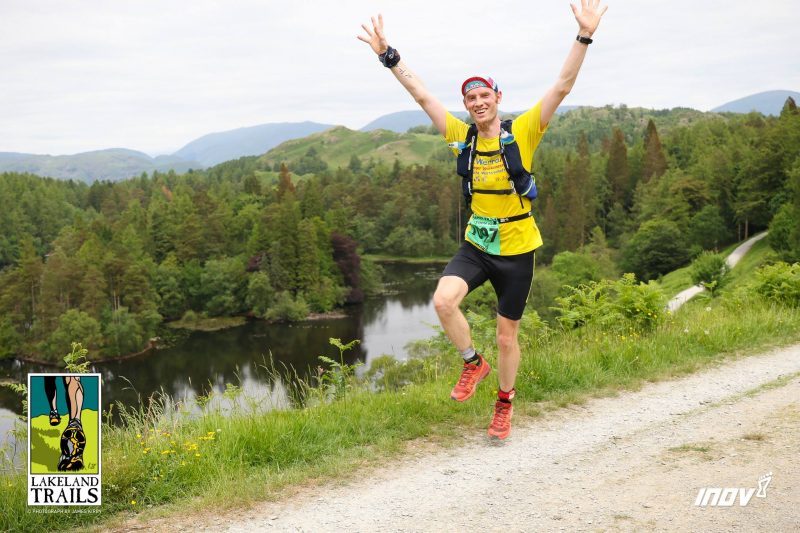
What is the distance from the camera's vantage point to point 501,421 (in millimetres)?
5594

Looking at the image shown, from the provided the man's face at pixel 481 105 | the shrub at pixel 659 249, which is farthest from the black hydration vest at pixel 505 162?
the shrub at pixel 659 249

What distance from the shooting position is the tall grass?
452cm

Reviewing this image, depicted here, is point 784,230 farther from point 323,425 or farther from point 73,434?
point 73,434

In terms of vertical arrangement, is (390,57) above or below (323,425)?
above

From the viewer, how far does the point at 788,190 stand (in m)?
62.0

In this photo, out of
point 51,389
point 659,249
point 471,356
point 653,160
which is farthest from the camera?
point 653,160

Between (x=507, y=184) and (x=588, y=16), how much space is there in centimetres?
Answer: 153

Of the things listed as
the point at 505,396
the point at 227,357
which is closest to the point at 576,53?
the point at 505,396

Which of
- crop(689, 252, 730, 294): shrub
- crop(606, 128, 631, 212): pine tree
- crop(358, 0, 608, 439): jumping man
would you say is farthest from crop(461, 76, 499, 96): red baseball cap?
crop(606, 128, 631, 212): pine tree

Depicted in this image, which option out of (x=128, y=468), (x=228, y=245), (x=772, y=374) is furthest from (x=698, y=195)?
(x=128, y=468)

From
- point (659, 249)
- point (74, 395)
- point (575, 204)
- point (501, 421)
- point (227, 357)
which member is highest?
point (575, 204)

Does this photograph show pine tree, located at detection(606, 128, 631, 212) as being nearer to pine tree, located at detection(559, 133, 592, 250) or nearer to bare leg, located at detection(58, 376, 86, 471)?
Answer: pine tree, located at detection(559, 133, 592, 250)

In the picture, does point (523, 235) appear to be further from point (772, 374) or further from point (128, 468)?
point (772, 374)

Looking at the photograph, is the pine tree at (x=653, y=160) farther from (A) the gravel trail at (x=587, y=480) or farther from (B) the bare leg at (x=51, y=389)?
(B) the bare leg at (x=51, y=389)
